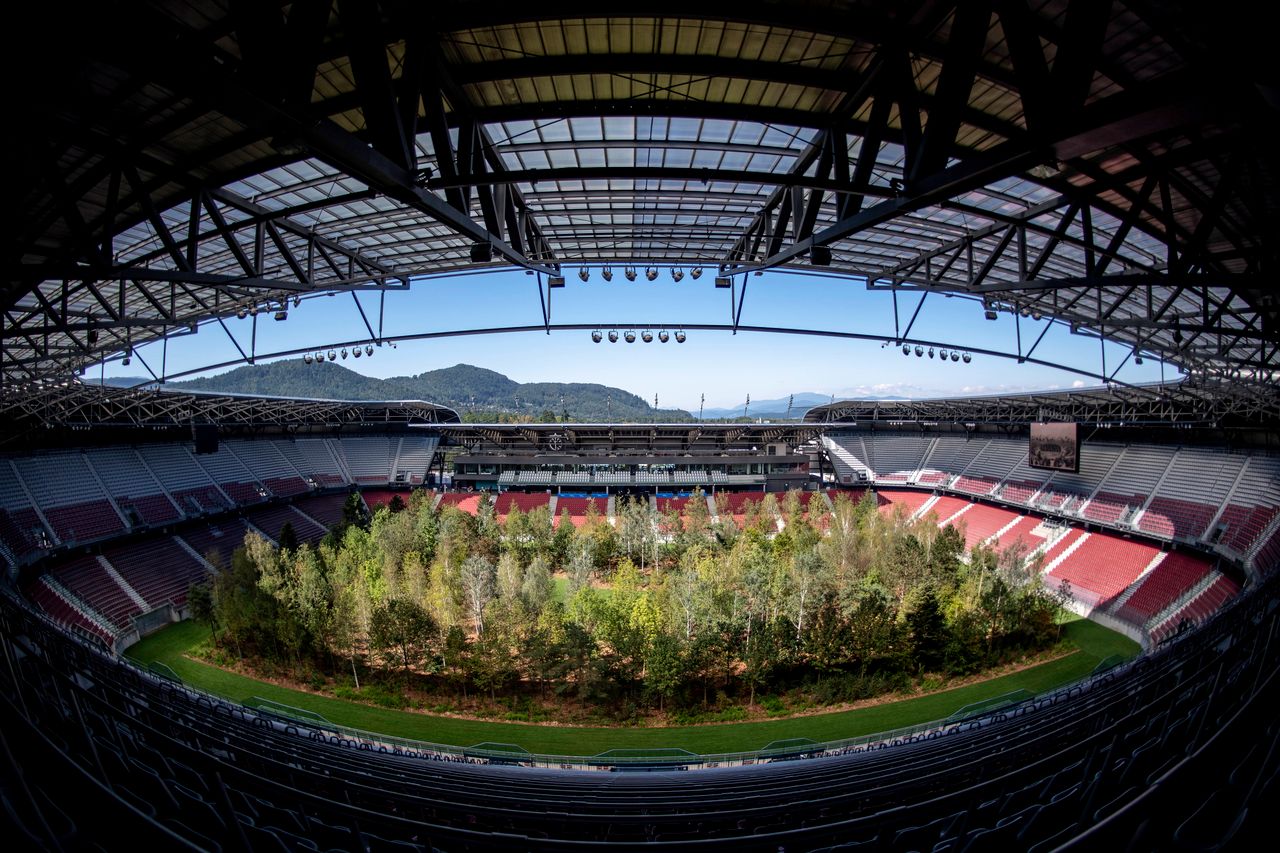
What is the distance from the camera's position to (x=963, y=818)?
3125 millimetres

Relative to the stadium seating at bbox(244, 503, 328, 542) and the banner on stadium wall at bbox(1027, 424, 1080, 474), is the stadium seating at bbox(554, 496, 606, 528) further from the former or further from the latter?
the banner on stadium wall at bbox(1027, 424, 1080, 474)

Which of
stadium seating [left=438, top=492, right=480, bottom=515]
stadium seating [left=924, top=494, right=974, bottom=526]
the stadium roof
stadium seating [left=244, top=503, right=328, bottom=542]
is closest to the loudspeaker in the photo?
stadium seating [left=244, top=503, right=328, bottom=542]

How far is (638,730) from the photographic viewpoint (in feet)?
47.8

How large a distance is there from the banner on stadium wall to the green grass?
53.1 ft

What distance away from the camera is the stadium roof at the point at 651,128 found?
386 cm

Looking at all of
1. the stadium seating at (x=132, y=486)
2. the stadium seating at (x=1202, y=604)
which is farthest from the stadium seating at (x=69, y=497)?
the stadium seating at (x=1202, y=604)

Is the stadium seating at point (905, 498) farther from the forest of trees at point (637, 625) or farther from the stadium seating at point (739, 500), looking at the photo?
the forest of trees at point (637, 625)

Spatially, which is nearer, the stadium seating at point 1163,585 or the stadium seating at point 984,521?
the stadium seating at point 1163,585

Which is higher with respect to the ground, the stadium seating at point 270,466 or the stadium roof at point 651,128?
the stadium roof at point 651,128

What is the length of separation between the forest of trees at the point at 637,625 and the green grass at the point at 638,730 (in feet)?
2.55

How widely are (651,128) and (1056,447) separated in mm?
34868

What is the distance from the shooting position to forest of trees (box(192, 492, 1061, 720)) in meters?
15.7

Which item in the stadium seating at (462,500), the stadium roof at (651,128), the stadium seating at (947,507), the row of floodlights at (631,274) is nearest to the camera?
the stadium roof at (651,128)

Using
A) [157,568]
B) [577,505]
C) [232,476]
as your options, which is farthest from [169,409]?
[577,505]
